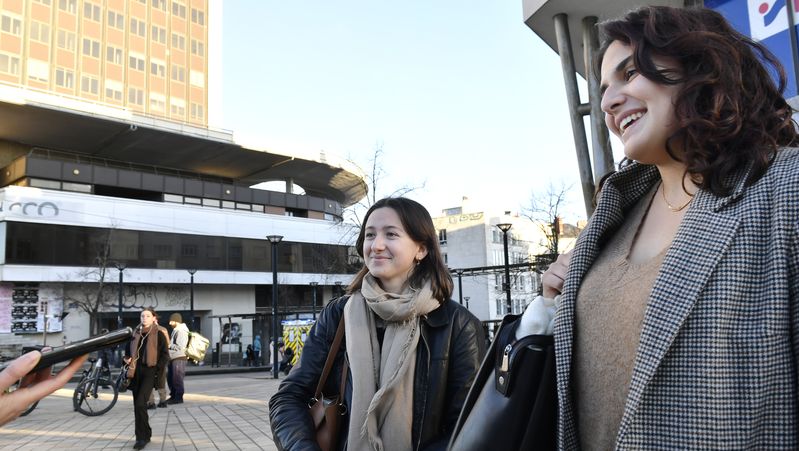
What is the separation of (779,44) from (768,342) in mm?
2910

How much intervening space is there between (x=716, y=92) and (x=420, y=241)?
6.06ft

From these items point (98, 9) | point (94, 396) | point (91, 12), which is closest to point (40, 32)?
point (91, 12)

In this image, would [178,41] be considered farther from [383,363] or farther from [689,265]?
[689,265]

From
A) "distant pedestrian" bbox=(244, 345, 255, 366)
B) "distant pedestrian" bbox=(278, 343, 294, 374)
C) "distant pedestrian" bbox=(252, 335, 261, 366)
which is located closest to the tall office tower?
"distant pedestrian" bbox=(252, 335, 261, 366)

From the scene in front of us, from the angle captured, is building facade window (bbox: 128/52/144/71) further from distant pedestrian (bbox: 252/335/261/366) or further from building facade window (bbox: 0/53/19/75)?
distant pedestrian (bbox: 252/335/261/366)

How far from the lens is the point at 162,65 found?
5850 cm

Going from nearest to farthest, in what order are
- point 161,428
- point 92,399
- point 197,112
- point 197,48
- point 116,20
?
1. point 161,428
2. point 92,399
3. point 116,20
4. point 197,112
5. point 197,48

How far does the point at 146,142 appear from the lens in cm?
4594

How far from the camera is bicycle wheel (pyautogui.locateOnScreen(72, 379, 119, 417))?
493 inches

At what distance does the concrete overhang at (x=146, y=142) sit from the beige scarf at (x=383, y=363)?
115 ft

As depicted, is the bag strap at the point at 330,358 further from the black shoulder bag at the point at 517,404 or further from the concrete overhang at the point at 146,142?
the concrete overhang at the point at 146,142

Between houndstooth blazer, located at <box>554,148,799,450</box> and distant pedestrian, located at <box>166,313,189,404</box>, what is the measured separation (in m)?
14.1

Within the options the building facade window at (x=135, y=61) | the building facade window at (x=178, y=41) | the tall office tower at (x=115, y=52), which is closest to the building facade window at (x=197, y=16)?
A: the tall office tower at (x=115, y=52)

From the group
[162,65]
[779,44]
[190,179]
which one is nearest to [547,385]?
[779,44]
